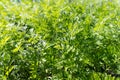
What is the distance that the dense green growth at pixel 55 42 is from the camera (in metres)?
2.75

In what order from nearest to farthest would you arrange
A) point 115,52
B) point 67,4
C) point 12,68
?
point 12,68 → point 115,52 → point 67,4

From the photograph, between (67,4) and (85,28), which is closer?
(85,28)

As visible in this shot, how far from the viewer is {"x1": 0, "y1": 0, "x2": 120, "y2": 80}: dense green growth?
9.03ft

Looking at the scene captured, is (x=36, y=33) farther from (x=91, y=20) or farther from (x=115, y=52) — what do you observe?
(x=115, y=52)

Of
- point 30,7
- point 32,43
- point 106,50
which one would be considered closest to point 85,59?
point 106,50

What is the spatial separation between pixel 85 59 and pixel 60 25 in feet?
1.21

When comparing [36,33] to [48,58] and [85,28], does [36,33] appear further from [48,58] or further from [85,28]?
[85,28]

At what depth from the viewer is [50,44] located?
2.74m

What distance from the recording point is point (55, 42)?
276 cm

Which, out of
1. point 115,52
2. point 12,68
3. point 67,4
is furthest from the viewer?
point 67,4

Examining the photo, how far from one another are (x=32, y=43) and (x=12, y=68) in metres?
0.27

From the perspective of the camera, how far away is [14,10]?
2.95 m

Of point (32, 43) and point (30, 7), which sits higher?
point (30, 7)

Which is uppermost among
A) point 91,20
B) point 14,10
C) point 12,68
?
point 14,10
